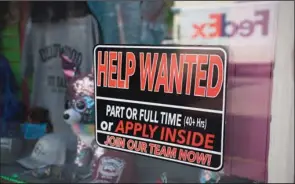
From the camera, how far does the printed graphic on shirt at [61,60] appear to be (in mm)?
1217

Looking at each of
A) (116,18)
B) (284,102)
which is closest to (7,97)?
(116,18)

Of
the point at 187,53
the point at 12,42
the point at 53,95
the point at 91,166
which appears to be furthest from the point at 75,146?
the point at 187,53

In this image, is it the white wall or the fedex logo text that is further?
the fedex logo text

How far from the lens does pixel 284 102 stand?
0.62 metres

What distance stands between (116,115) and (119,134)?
45 mm

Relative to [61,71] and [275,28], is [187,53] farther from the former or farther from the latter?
[61,71]

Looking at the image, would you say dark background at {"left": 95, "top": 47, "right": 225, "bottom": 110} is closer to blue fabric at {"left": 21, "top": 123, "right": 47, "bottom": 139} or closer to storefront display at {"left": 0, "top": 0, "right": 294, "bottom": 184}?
storefront display at {"left": 0, "top": 0, "right": 294, "bottom": 184}

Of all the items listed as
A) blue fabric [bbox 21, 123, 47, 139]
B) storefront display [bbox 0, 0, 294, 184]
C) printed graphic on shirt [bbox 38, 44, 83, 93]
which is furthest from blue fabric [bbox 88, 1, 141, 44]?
blue fabric [bbox 21, 123, 47, 139]

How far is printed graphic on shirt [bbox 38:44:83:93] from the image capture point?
122 cm

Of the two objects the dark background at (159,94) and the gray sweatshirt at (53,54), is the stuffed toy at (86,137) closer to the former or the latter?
the gray sweatshirt at (53,54)

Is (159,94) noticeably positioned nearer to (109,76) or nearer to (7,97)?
(109,76)

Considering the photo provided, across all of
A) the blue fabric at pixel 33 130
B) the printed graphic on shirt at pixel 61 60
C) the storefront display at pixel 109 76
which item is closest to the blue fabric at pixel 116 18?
the storefront display at pixel 109 76

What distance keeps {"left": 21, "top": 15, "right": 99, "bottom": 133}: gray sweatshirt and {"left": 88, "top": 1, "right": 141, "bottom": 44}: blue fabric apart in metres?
0.05

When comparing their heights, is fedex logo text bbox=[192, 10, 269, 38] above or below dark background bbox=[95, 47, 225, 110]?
above
